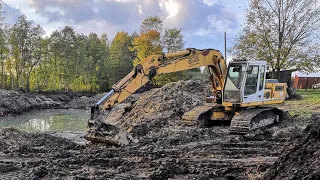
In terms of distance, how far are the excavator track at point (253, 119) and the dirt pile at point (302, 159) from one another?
5.58 m

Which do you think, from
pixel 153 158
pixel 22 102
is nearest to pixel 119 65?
Answer: pixel 22 102

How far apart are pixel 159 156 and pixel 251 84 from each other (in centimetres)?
522

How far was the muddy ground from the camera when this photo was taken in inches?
243

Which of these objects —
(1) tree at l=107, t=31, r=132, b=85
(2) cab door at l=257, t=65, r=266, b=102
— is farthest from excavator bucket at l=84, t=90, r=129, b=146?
(1) tree at l=107, t=31, r=132, b=85

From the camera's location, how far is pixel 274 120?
42.1 ft

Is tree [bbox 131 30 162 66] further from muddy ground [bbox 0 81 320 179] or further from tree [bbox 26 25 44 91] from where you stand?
muddy ground [bbox 0 81 320 179]

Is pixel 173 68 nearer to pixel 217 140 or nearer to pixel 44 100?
pixel 217 140

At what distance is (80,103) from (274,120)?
27.5m

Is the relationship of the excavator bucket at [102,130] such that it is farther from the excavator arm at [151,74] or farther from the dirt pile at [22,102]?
the dirt pile at [22,102]

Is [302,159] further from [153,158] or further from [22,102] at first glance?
[22,102]

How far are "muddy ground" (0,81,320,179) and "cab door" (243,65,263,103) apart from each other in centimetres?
122

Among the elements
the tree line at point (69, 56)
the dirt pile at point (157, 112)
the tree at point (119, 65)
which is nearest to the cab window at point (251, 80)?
the dirt pile at point (157, 112)

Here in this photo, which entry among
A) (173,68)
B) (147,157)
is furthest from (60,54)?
(147,157)

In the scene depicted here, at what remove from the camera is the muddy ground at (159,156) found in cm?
618
